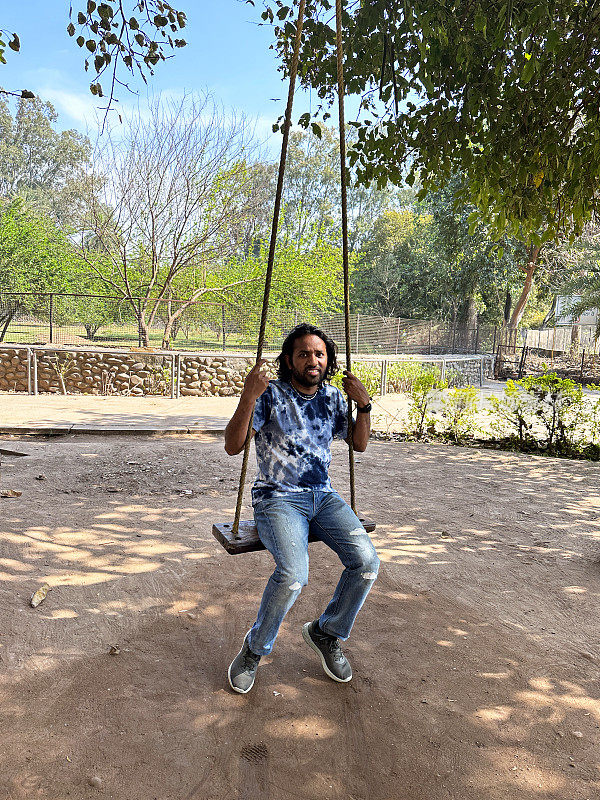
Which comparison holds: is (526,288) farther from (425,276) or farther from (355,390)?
(355,390)

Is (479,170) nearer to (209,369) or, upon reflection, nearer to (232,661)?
(232,661)

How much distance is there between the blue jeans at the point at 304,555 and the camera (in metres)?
2.46

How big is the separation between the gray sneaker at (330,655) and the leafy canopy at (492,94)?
3.33 m

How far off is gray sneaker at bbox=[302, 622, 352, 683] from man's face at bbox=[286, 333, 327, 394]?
1.14 metres

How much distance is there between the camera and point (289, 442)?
9.16 feet

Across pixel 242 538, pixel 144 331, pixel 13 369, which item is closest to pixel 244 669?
pixel 242 538

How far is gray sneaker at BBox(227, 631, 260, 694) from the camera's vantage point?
2.56 metres

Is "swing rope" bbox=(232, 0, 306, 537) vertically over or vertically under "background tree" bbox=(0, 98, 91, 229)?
under

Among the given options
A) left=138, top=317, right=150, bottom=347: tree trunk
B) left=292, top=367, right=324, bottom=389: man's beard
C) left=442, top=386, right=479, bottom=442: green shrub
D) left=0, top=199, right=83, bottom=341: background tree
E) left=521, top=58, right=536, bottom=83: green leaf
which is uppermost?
left=0, top=199, right=83, bottom=341: background tree

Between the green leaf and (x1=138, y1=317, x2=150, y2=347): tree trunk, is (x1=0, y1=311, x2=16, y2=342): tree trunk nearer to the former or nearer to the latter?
(x1=138, y1=317, x2=150, y2=347): tree trunk

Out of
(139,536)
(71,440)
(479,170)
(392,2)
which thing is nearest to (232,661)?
(139,536)

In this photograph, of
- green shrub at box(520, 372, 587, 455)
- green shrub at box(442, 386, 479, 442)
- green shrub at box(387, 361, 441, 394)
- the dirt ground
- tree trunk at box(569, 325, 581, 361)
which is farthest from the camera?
tree trunk at box(569, 325, 581, 361)

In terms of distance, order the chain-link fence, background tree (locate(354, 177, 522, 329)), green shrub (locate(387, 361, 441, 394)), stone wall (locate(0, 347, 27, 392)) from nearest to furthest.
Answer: stone wall (locate(0, 347, 27, 392)) < green shrub (locate(387, 361, 441, 394)) < the chain-link fence < background tree (locate(354, 177, 522, 329))

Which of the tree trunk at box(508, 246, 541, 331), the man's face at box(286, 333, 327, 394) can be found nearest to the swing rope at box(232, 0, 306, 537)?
the man's face at box(286, 333, 327, 394)
